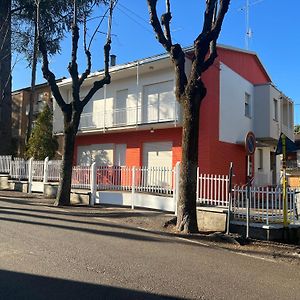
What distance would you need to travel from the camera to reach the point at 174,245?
29.4 ft

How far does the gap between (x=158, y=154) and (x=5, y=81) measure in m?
11.8

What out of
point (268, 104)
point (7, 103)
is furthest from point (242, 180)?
point (7, 103)

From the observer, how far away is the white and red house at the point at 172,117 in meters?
19.6

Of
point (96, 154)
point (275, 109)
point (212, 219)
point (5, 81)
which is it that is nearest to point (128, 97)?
point (96, 154)

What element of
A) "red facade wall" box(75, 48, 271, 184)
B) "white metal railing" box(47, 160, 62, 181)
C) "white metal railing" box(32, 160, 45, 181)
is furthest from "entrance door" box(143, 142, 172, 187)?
"white metal railing" box(32, 160, 45, 181)

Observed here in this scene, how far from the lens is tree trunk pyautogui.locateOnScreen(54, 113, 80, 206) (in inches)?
599

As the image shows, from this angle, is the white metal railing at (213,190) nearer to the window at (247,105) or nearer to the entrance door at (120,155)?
the entrance door at (120,155)

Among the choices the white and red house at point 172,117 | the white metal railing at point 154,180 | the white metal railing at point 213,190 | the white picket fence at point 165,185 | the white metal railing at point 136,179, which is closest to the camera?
the white picket fence at point 165,185

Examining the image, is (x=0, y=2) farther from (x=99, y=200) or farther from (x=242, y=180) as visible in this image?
(x=242, y=180)

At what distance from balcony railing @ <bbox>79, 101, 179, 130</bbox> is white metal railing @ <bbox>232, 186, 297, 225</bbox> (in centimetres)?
822

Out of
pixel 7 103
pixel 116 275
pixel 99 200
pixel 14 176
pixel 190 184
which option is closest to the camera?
pixel 116 275

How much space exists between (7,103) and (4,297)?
75.4ft

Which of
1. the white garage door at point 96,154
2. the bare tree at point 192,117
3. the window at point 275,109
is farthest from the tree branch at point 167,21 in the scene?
the window at point 275,109

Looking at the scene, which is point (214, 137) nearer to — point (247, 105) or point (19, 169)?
point (247, 105)
